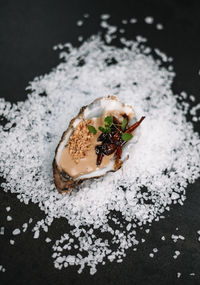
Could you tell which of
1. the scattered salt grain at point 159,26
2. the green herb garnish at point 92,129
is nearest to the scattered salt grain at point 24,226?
the green herb garnish at point 92,129

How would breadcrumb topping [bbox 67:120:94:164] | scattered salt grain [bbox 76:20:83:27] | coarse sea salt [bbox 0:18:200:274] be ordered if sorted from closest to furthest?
1. breadcrumb topping [bbox 67:120:94:164]
2. coarse sea salt [bbox 0:18:200:274]
3. scattered salt grain [bbox 76:20:83:27]

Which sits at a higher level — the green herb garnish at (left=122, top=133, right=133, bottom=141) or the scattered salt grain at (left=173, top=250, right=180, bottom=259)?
the green herb garnish at (left=122, top=133, right=133, bottom=141)

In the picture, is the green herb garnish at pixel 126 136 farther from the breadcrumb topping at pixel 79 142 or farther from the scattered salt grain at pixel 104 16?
the scattered salt grain at pixel 104 16

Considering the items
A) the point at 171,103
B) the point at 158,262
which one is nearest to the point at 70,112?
the point at 171,103

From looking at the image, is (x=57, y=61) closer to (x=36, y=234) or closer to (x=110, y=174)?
(x=110, y=174)

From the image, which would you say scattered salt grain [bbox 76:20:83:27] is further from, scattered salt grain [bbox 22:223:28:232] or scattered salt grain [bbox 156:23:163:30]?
scattered salt grain [bbox 22:223:28:232]

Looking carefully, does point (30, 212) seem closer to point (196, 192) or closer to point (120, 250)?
point (120, 250)

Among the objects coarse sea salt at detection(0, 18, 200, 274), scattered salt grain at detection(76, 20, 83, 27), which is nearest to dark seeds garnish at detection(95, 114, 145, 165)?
coarse sea salt at detection(0, 18, 200, 274)
